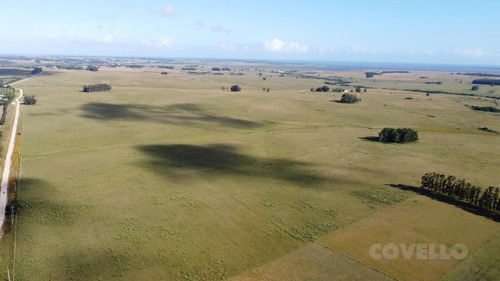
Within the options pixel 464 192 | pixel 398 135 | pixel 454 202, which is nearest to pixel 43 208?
pixel 454 202

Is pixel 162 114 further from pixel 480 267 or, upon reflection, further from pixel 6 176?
pixel 480 267

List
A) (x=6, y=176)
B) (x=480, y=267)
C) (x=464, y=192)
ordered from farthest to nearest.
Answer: (x=6, y=176)
(x=464, y=192)
(x=480, y=267)

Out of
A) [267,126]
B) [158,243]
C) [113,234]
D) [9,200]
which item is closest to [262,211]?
[158,243]

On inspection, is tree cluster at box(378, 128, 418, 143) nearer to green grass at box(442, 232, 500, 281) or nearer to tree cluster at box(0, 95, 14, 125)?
green grass at box(442, 232, 500, 281)

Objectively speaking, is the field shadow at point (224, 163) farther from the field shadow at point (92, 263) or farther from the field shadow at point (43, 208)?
the field shadow at point (92, 263)

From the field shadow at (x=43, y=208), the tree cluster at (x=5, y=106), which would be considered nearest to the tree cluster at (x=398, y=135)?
the field shadow at (x=43, y=208)
